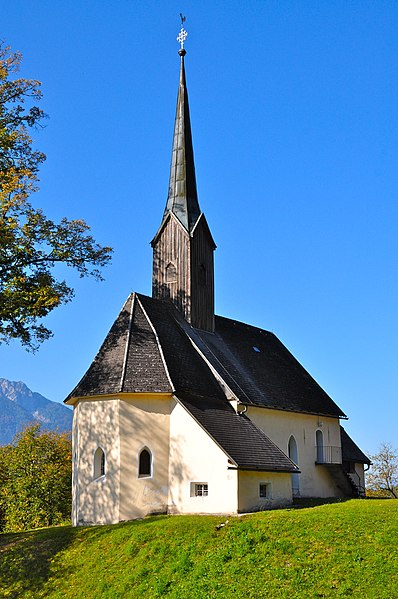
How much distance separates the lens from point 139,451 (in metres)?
25.7

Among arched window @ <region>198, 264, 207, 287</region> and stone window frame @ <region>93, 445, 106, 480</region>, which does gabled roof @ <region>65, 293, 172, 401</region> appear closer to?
stone window frame @ <region>93, 445, 106, 480</region>

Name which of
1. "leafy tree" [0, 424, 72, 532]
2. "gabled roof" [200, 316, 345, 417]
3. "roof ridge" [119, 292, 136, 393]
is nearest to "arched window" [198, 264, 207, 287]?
"gabled roof" [200, 316, 345, 417]

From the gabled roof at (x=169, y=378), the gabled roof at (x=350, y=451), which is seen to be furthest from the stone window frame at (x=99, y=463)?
the gabled roof at (x=350, y=451)

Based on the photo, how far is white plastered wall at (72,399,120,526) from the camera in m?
25.2

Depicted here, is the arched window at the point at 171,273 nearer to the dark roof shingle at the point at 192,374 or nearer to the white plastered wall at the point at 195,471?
the dark roof shingle at the point at 192,374

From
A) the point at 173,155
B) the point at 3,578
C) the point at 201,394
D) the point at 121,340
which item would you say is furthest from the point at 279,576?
the point at 173,155

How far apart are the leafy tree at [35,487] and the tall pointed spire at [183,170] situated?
59.2 feet

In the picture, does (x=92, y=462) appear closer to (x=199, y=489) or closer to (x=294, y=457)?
(x=199, y=489)

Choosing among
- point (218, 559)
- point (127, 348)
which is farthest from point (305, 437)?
point (218, 559)

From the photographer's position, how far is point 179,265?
107 feet

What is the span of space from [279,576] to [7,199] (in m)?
14.6

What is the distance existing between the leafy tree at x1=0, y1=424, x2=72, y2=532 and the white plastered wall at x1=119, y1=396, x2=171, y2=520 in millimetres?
16207

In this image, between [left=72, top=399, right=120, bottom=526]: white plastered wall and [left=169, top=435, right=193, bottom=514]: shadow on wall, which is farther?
[left=169, top=435, right=193, bottom=514]: shadow on wall

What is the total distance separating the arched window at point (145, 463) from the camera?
84.6 feet
